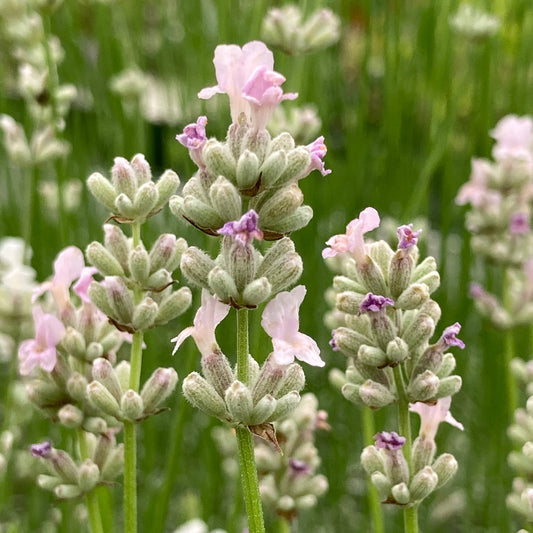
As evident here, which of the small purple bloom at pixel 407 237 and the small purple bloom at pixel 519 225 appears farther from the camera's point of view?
the small purple bloom at pixel 519 225

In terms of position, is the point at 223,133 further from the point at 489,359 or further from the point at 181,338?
the point at 181,338

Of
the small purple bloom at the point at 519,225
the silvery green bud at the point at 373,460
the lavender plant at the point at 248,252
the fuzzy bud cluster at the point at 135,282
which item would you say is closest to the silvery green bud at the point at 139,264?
the fuzzy bud cluster at the point at 135,282

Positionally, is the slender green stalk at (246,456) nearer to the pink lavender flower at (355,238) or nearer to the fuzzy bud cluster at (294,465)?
the pink lavender flower at (355,238)

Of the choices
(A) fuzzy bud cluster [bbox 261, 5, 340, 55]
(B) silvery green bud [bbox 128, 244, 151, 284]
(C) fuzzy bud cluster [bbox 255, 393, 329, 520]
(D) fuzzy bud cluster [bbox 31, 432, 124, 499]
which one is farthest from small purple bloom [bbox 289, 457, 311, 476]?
(A) fuzzy bud cluster [bbox 261, 5, 340, 55]

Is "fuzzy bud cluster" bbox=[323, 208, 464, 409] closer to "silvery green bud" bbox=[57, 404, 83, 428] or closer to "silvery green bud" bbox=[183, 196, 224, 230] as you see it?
"silvery green bud" bbox=[183, 196, 224, 230]

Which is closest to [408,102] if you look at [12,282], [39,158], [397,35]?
[397,35]
